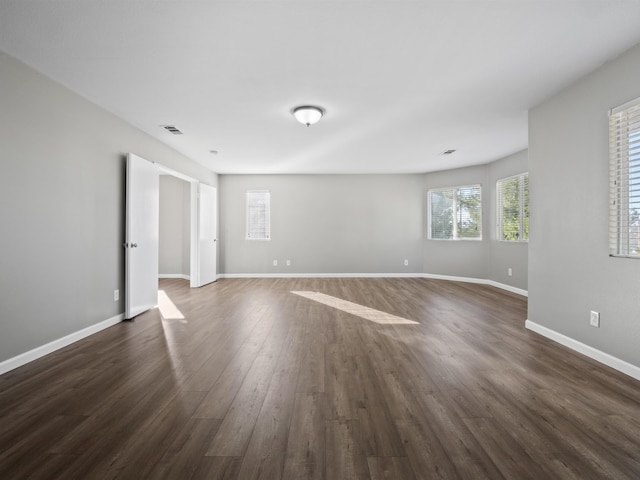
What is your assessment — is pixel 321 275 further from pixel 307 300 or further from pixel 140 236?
pixel 140 236

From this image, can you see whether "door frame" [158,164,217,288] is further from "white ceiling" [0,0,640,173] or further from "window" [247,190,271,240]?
"white ceiling" [0,0,640,173]

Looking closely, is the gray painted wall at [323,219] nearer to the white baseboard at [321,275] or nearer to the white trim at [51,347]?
the white baseboard at [321,275]

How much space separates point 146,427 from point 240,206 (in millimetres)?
6266


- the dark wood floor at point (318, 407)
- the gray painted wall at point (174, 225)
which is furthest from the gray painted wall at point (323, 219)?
the dark wood floor at point (318, 407)

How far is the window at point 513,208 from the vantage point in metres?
5.53

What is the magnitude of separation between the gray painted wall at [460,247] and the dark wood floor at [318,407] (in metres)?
3.47

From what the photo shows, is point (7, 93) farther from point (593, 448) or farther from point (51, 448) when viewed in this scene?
point (593, 448)

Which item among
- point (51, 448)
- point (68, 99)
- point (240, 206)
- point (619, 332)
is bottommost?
point (51, 448)

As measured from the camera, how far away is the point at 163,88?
3041 mm

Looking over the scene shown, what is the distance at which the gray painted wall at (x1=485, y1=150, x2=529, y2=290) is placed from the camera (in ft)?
18.0

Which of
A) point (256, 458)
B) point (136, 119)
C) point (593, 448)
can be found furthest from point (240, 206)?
point (593, 448)

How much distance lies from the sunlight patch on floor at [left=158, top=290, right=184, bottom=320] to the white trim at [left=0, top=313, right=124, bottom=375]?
0.60 m

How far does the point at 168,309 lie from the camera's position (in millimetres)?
4516

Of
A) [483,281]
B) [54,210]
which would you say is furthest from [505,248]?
[54,210]
